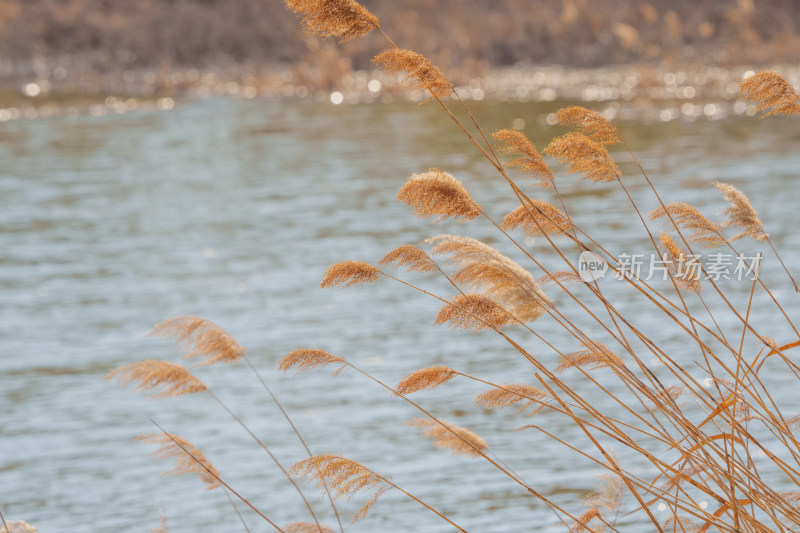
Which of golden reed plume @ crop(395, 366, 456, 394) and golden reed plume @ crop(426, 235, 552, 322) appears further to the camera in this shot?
golden reed plume @ crop(426, 235, 552, 322)

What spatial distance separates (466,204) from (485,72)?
23.6m

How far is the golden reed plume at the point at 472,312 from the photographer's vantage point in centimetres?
315

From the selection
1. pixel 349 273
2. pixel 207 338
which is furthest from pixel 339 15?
pixel 207 338

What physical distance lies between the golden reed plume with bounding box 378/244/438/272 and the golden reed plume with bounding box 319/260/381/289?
4cm

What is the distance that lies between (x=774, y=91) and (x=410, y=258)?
0.98 metres

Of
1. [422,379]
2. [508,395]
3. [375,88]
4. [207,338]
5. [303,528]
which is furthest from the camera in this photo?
[375,88]

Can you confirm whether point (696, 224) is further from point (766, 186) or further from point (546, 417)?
point (766, 186)

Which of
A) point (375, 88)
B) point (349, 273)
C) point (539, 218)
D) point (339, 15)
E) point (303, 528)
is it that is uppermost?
point (375, 88)

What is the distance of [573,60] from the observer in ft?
89.8

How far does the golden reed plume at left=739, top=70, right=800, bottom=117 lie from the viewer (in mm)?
3213

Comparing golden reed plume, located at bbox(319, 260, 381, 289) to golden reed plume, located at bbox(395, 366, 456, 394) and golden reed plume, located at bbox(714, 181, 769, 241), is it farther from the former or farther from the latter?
golden reed plume, located at bbox(714, 181, 769, 241)

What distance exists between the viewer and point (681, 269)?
327cm

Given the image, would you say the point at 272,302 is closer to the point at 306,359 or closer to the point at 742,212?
the point at 306,359

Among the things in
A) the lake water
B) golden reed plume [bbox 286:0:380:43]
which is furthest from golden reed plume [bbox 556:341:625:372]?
the lake water
